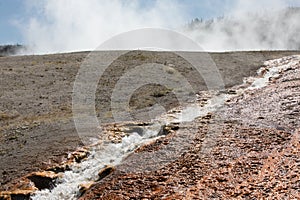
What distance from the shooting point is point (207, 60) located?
176 feet

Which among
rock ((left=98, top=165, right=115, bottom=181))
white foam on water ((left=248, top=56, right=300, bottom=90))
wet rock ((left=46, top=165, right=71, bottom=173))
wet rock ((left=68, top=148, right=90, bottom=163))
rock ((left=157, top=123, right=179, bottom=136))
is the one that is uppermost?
white foam on water ((left=248, top=56, right=300, bottom=90))

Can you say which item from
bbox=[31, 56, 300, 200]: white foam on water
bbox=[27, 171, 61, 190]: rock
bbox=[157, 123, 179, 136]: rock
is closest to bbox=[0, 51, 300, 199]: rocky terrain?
bbox=[157, 123, 179, 136]: rock

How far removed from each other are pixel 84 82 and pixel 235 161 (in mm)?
27091

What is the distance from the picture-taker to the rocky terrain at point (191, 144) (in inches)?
621

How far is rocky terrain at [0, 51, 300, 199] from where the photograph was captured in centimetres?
1578

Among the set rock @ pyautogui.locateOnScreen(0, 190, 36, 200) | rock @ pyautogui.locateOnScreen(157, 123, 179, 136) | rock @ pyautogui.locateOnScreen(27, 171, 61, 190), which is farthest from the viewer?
rock @ pyautogui.locateOnScreen(157, 123, 179, 136)

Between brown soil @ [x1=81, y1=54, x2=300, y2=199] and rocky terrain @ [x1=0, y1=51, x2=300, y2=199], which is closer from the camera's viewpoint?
brown soil @ [x1=81, y1=54, x2=300, y2=199]

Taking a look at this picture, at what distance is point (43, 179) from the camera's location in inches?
776

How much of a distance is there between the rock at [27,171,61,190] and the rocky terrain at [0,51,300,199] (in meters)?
0.56

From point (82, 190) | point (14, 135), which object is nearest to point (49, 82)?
point (14, 135)

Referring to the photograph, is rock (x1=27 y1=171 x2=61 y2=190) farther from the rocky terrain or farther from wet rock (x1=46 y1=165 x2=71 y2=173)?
the rocky terrain

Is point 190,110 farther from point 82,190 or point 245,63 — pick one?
point 245,63

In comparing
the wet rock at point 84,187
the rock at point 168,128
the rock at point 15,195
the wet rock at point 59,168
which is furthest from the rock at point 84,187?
the rock at point 168,128

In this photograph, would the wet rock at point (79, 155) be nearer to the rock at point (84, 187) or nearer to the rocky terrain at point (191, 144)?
the rocky terrain at point (191, 144)
